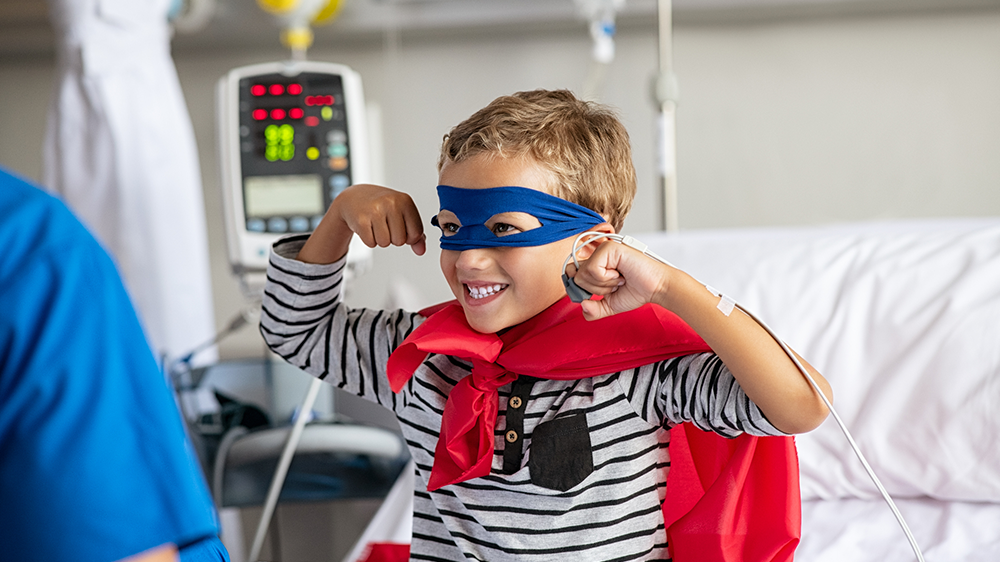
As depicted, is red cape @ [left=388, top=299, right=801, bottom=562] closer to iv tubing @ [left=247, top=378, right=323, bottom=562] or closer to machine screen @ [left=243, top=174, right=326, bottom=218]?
iv tubing @ [left=247, top=378, right=323, bottom=562]

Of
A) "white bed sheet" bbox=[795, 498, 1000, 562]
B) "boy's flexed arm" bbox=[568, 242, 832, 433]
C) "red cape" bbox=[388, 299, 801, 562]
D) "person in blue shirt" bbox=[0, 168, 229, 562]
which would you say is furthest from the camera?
"white bed sheet" bbox=[795, 498, 1000, 562]

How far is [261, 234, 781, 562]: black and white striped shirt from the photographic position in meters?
0.89

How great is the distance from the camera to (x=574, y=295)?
0.83 metres

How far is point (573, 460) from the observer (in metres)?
0.89

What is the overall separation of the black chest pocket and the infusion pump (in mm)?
966

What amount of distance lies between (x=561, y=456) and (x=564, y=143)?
35cm

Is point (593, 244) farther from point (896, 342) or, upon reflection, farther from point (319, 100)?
point (319, 100)

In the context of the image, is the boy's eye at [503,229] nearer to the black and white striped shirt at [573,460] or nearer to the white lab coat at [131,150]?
the black and white striped shirt at [573,460]

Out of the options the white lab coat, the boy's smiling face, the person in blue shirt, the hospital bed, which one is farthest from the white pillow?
the white lab coat

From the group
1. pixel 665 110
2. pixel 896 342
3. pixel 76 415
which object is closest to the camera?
pixel 76 415

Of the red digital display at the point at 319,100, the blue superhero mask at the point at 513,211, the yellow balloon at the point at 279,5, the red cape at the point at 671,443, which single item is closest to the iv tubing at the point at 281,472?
the red digital display at the point at 319,100

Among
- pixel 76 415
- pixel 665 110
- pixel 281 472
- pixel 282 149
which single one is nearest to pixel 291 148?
pixel 282 149

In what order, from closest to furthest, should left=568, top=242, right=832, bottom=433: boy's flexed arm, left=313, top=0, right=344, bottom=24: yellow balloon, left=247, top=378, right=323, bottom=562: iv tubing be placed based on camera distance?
1. left=568, top=242, right=832, bottom=433: boy's flexed arm
2. left=247, top=378, right=323, bottom=562: iv tubing
3. left=313, top=0, right=344, bottom=24: yellow balloon

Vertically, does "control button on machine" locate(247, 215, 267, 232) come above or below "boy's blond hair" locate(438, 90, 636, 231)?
below
